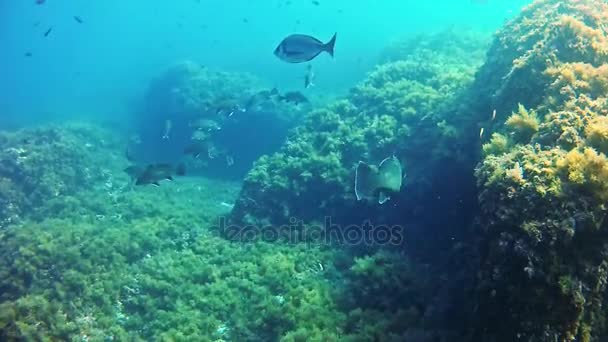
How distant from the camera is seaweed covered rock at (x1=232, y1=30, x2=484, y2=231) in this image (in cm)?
847

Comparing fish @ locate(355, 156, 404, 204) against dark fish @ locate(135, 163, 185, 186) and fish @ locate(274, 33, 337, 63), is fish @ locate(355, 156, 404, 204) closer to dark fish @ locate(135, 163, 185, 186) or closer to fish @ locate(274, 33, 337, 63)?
fish @ locate(274, 33, 337, 63)

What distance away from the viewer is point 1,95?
47.3 m

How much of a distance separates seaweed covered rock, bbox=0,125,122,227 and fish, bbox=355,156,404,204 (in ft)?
38.6

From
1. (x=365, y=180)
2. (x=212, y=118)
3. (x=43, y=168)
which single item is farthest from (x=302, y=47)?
(x=212, y=118)

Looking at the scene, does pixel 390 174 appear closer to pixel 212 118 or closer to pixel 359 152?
pixel 359 152

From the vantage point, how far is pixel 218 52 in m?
50.2

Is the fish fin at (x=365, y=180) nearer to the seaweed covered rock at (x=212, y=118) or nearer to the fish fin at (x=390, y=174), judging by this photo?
the fish fin at (x=390, y=174)

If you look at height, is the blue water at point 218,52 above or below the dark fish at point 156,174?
above

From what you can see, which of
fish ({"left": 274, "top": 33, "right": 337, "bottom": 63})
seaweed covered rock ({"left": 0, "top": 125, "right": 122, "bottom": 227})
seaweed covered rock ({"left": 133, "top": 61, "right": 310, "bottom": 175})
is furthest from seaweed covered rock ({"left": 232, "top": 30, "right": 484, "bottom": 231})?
seaweed covered rock ({"left": 0, "top": 125, "right": 122, "bottom": 227})

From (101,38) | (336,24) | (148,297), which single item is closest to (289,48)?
(148,297)

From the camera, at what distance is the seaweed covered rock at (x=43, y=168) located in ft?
42.0

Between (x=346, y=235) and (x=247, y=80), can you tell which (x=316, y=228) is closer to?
(x=346, y=235)

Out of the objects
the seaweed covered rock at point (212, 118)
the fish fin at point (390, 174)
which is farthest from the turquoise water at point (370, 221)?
the seaweed covered rock at point (212, 118)

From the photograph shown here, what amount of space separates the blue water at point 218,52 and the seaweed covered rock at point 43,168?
989 centimetres
